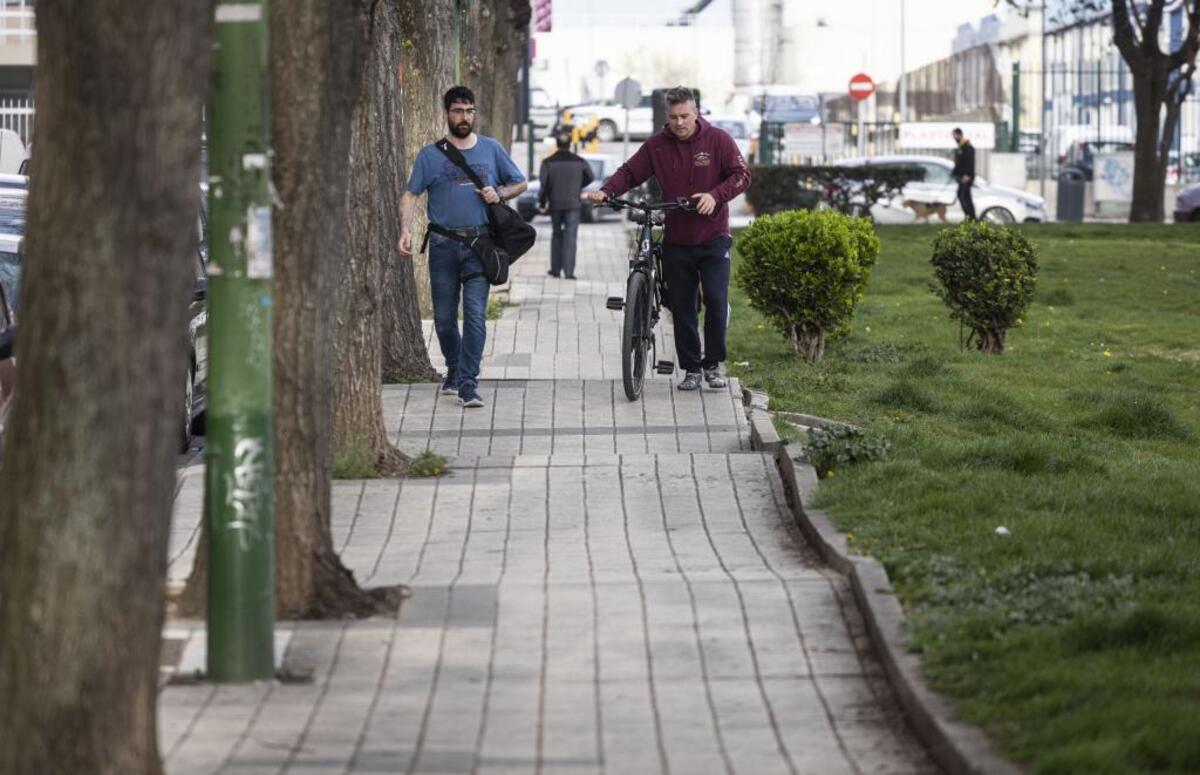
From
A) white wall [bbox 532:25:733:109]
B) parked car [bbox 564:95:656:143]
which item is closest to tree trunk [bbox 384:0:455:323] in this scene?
parked car [bbox 564:95:656:143]

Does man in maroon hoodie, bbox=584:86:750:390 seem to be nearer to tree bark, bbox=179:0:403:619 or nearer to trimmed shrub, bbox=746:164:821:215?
tree bark, bbox=179:0:403:619

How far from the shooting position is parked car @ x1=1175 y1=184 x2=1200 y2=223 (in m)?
39.3

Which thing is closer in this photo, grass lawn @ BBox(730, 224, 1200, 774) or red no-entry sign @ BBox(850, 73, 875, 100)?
grass lawn @ BBox(730, 224, 1200, 774)

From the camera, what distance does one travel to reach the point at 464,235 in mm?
12383

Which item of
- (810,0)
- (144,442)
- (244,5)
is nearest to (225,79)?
(244,5)

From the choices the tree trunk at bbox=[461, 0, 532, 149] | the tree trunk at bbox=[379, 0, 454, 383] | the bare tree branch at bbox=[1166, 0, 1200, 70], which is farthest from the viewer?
the bare tree branch at bbox=[1166, 0, 1200, 70]

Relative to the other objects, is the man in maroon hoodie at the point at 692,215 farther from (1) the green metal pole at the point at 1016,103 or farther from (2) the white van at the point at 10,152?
(1) the green metal pole at the point at 1016,103

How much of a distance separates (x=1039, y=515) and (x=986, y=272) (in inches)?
296

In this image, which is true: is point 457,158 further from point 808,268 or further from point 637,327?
point 808,268

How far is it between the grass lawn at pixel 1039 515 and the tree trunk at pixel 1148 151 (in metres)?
18.3

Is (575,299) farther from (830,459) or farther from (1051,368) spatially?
(830,459)

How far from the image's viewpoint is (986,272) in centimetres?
1593

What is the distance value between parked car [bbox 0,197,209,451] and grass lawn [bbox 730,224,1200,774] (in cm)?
351

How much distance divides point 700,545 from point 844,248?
20.3 ft
